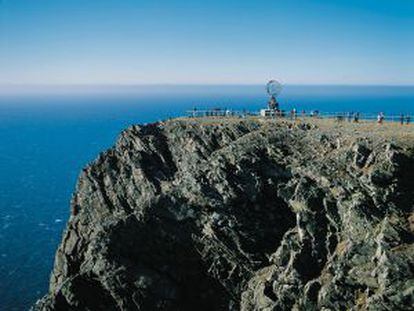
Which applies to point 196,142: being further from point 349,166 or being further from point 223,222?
point 349,166

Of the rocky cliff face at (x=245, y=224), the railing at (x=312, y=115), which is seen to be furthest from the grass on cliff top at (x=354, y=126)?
the railing at (x=312, y=115)

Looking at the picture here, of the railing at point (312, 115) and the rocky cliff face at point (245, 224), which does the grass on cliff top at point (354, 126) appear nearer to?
the rocky cliff face at point (245, 224)

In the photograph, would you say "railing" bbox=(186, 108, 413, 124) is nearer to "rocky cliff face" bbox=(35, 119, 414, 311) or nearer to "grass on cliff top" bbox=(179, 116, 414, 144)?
"grass on cliff top" bbox=(179, 116, 414, 144)

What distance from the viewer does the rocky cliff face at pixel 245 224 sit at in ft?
174

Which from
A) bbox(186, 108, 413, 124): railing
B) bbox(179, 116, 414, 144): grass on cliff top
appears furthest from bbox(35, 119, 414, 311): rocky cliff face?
bbox(186, 108, 413, 124): railing

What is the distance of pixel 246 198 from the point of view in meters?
66.0

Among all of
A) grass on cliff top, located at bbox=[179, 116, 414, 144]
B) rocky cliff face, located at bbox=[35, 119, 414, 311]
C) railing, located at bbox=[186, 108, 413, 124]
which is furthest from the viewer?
railing, located at bbox=[186, 108, 413, 124]

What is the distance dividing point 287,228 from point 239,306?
11.0 m

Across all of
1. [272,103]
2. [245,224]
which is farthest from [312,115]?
[245,224]

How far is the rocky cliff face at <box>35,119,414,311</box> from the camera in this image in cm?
5312

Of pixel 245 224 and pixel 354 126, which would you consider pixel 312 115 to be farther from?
pixel 245 224

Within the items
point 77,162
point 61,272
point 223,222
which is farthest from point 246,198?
point 77,162

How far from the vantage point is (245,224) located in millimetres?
65062

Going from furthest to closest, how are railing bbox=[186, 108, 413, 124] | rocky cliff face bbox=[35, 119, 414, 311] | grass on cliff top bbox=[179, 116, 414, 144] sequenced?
railing bbox=[186, 108, 413, 124], grass on cliff top bbox=[179, 116, 414, 144], rocky cliff face bbox=[35, 119, 414, 311]
